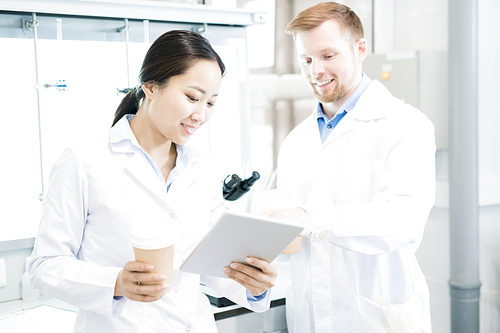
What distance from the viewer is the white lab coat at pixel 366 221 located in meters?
1.40

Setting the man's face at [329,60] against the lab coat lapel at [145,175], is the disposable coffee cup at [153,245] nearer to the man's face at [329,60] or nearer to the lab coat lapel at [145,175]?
the lab coat lapel at [145,175]

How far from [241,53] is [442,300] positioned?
184 cm

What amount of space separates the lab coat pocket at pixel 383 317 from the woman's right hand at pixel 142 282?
0.78 m

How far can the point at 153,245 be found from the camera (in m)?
0.86

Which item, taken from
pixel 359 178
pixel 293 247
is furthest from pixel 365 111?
pixel 293 247

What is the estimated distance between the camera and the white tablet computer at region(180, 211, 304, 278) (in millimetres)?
949

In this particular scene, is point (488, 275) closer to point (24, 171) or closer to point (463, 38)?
point (463, 38)

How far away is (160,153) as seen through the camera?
130 cm

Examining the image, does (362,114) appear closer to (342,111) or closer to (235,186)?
(342,111)

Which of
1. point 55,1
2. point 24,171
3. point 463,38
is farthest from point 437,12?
point 24,171

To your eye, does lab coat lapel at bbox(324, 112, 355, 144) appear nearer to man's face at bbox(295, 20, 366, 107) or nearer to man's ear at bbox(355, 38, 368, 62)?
man's face at bbox(295, 20, 366, 107)

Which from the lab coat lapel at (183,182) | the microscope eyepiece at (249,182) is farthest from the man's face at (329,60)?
the lab coat lapel at (183,182)

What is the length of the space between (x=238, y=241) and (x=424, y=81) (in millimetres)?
2082

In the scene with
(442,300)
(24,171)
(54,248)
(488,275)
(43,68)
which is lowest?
(442,300)
